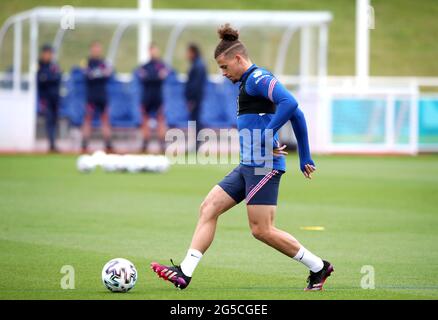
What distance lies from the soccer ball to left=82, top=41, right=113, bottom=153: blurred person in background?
2022 centimetres

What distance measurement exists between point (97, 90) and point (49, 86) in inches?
55.2

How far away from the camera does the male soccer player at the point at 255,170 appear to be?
9156 mm

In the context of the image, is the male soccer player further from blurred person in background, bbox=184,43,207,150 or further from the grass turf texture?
blurred person in background, bbox=184,43,207,150

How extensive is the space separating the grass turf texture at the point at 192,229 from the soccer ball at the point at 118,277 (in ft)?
0.28

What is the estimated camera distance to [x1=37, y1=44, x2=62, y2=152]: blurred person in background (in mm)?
29609

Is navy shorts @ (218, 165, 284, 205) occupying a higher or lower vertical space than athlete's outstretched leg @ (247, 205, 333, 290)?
higher

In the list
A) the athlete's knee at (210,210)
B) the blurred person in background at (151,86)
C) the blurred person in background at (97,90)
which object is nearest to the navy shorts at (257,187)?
the athlete's knee at (210,210)

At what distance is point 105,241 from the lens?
1248 cm

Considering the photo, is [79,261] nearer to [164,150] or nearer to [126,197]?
[126,197]

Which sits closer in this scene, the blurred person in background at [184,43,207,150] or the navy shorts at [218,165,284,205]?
the navy shorts at [218,165,284,205]

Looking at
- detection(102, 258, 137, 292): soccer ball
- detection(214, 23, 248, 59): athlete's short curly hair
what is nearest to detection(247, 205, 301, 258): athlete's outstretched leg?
detection(102, 258, 137, 292): soccer ball

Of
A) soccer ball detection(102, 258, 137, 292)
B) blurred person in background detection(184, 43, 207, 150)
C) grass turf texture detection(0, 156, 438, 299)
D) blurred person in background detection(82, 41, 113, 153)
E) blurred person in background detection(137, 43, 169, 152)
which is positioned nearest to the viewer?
soccer ball detection(102, 258, 137, 292)

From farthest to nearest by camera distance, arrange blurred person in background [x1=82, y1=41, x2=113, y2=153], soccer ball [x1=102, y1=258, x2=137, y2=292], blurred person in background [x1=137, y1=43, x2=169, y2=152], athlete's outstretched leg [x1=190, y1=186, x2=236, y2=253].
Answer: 1. blurred person in background [x1=137, y1=43, x2=169, y2=152]
2. blurred person in background [x1=82, y1=41, x2=113, y2=153]
3. athlete's outstretched leg [x1=190, y1=186, x2=236, y2=253]
4. soccer ball [x1=102, y1=258, x2=137, y2=292]

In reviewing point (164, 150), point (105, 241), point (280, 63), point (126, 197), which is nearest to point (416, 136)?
point (280, 63)
